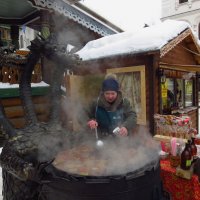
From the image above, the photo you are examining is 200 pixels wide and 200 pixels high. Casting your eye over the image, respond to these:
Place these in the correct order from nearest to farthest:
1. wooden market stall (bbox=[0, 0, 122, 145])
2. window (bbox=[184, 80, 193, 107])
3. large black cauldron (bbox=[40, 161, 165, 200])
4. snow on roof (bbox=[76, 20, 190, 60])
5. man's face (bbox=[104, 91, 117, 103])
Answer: large black cauldron (bbox=[40, 161, 165, 200]) → man's face (bbox=[104, 91, 117, 103]) → wooden market stall (bbox=[0, 0, 122, 145]) → snow on roof (bbox=[76, 20, 190, 60]) → window (bbox=[184, 80, 193, 107])

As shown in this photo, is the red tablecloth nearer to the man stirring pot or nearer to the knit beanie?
the man stirring pot

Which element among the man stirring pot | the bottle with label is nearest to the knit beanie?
the man stirring pot

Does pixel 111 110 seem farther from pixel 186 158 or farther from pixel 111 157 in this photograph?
pixel 186 158

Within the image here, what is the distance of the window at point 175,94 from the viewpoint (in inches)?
281

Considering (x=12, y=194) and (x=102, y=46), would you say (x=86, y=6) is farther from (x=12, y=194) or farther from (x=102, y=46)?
(x=12, y=194)

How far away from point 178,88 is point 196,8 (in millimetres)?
17625

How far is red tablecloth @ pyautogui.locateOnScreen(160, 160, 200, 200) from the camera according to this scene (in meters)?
2.44

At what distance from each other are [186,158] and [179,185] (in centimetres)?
33

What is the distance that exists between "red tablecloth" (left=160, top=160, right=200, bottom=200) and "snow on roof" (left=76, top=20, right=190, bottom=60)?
3.78m

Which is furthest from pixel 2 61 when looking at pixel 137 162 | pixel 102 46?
pixel 102 46

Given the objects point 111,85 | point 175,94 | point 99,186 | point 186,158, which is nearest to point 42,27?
point 111,85

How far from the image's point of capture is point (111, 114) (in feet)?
10.6

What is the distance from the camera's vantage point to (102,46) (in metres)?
7.96

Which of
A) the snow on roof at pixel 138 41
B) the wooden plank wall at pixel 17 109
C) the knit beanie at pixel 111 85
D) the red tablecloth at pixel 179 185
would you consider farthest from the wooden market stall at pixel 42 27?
the red tablecloth at pixel 179 185
